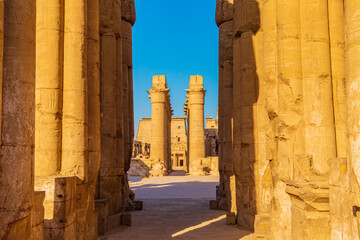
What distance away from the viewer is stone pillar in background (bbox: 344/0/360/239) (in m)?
3.88

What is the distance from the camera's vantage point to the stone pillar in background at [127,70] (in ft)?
45.6

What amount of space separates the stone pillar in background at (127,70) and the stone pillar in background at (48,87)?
6837 mm

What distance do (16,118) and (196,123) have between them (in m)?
24.7

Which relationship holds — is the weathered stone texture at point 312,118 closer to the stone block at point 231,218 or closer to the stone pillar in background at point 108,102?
the stone block at point 231,218

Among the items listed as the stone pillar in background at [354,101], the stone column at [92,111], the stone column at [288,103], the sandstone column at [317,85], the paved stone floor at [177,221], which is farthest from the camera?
the paved stone floor at [177,221]

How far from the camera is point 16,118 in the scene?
170 inches

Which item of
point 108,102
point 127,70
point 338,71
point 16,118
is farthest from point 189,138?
point 16,118

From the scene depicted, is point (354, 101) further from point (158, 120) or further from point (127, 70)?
point (158, 120)

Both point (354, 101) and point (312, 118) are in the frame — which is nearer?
point (354, 101)

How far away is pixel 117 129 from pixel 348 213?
27.9 ft

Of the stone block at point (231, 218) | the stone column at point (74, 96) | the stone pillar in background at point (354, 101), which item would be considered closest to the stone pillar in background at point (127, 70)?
the stone block at point (231, 218)

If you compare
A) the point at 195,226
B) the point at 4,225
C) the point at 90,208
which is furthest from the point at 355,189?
the point at 195,226

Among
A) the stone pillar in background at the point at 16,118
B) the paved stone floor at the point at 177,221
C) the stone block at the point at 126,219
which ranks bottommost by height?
the paved stone floor at the point at 177,221

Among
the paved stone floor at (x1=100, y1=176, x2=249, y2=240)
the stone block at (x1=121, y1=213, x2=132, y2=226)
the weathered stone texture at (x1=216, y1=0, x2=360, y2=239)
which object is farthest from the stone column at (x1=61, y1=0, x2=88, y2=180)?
the stone block at (x1=121, y1=213, x2=132, y2=226)
